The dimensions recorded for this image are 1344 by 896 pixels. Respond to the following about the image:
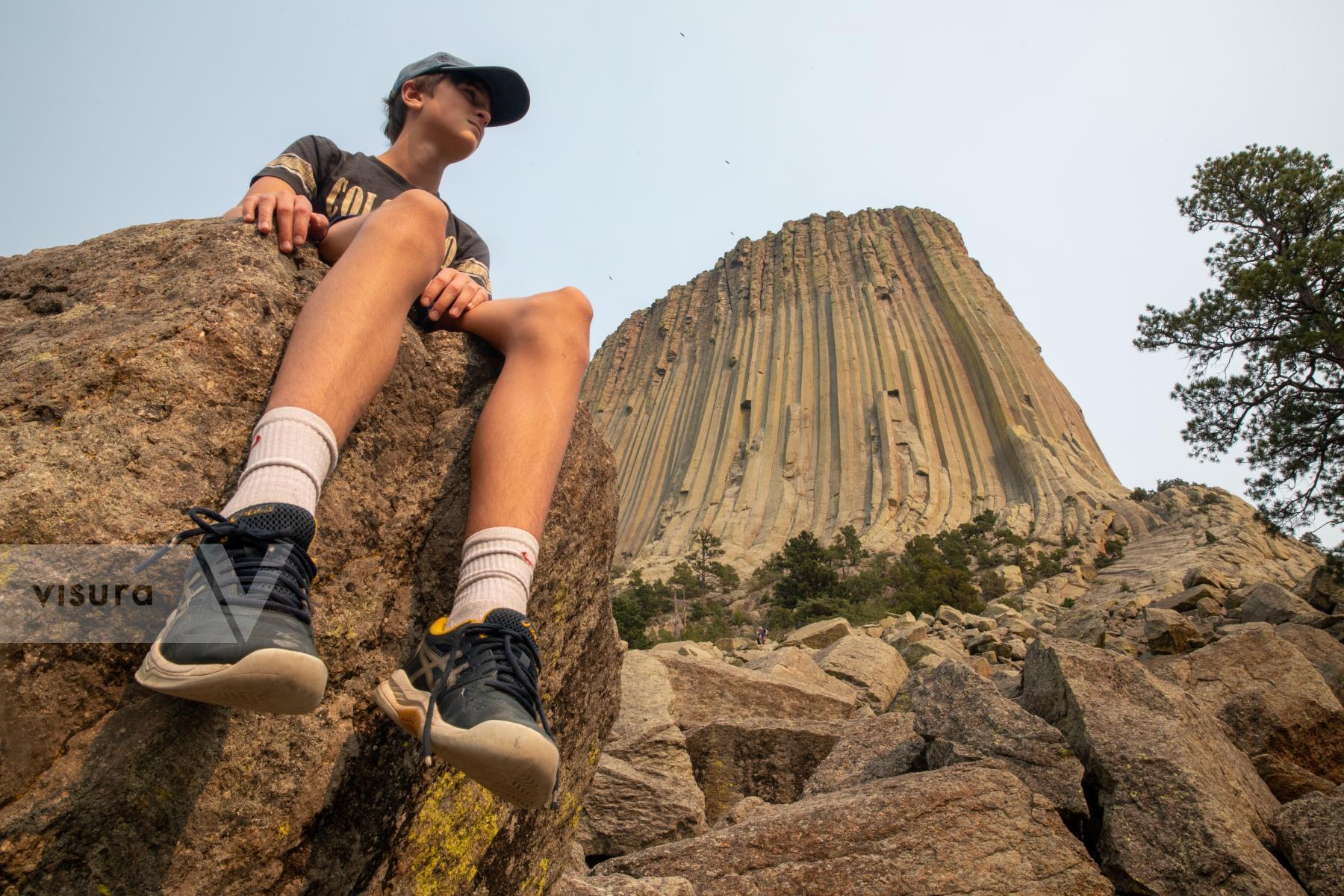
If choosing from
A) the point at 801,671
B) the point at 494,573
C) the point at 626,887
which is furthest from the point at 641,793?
the point at 801,671

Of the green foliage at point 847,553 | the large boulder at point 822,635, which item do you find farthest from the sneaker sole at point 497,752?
the green foliage at point 847,553

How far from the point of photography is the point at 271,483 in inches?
50.1

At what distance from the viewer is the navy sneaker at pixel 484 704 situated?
1.18 meters

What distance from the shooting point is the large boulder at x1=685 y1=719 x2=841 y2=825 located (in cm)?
379

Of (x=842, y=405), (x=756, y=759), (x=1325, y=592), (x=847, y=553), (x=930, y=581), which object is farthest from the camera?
(x=842, y=405)

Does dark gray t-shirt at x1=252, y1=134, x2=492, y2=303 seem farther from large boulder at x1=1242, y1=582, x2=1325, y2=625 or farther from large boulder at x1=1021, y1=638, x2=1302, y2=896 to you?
large boulder at x1=1242, y1=582, x2=1325, y2=625

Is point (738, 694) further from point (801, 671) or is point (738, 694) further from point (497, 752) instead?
point (497, 752)

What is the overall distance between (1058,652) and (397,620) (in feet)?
9.03

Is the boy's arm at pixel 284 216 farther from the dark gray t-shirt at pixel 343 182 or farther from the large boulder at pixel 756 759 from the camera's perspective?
the large boulder at pixel 756 759

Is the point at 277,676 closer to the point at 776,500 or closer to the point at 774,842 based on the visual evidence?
the point at 774,842

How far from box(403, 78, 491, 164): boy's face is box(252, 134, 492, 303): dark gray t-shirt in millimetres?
170

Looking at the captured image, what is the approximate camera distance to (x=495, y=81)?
2324 millimetres

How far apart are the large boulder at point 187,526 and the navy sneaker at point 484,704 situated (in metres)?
0.20

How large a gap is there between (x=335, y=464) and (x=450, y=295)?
69 cm
